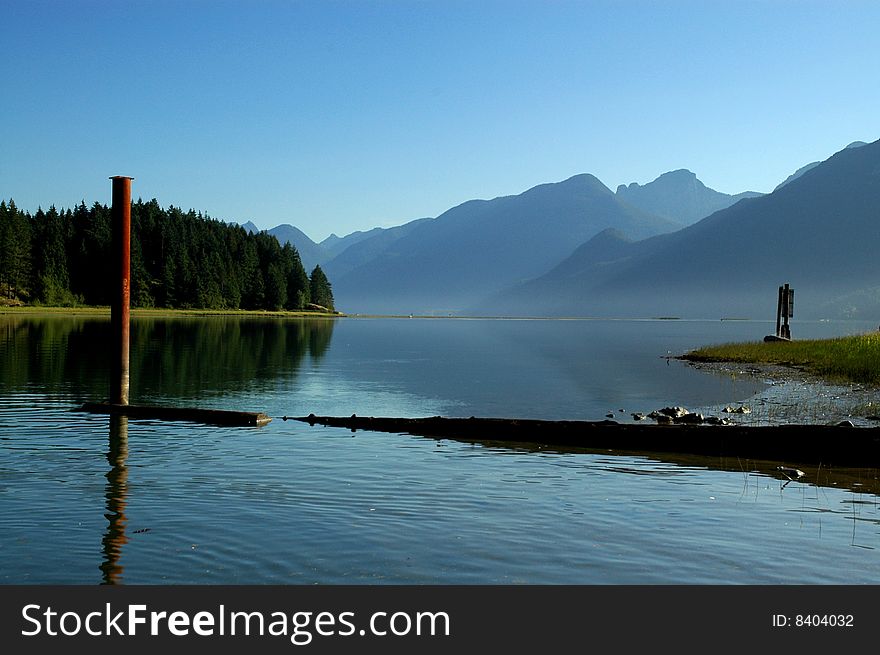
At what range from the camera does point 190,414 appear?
3125cm

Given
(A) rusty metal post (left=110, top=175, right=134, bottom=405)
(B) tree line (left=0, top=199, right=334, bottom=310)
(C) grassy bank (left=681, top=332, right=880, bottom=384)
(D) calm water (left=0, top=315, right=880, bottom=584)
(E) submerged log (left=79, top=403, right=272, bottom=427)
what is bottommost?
(D) calm water (left=0, top=315, right=880, bottom=584)

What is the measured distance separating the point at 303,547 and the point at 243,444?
12.6 m

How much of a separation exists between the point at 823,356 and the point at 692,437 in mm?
38883

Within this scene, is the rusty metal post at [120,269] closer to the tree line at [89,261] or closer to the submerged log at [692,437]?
the submerged log at [692,437]

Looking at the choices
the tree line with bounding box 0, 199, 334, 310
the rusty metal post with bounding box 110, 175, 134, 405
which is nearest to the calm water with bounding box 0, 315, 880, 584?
the rusty metal post with bounding box 110, 175, 134, 405

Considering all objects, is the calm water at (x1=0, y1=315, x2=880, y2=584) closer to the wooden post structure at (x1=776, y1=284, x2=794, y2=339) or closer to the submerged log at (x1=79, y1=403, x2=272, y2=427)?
the submerged log at (x1=79, y1=403, x2=272, y2=427)

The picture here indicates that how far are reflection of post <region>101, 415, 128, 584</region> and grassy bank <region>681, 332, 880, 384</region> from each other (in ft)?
114

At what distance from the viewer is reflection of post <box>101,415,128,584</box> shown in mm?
13477

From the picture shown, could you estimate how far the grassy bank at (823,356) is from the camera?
47688 millimetres

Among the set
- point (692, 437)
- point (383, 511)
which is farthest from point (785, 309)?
point (383, 511)

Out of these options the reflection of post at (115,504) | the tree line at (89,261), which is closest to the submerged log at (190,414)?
the reflection of post at (115,504)

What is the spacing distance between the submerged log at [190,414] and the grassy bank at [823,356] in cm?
3013

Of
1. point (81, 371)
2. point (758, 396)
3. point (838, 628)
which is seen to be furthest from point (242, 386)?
point (838, 628)

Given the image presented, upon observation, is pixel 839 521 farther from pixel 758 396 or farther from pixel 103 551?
pixel 758 396
